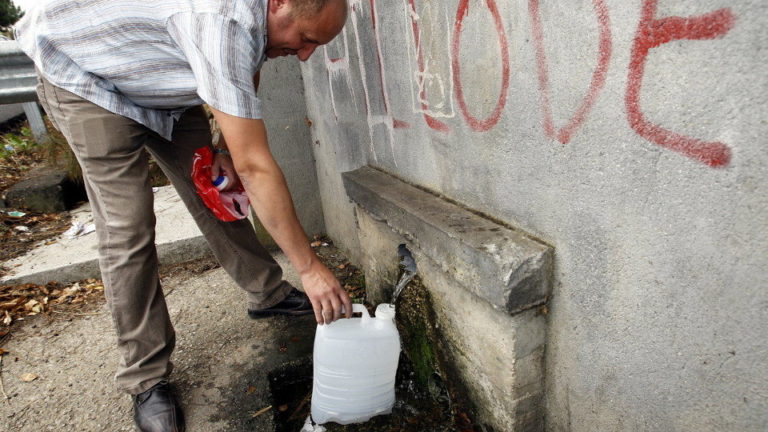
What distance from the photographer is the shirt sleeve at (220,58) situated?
4.28ft

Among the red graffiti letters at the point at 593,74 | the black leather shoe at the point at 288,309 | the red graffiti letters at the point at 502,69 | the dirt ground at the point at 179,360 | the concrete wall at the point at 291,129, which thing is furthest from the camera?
the concrete wall at the point at 291,129

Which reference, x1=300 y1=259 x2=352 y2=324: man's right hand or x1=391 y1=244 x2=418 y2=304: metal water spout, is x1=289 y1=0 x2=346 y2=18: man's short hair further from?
x1=391 y1=244 x2=418 y2=304: metal water spout

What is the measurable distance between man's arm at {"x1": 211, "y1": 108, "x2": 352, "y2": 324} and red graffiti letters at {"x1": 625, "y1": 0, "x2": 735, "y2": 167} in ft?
3.39

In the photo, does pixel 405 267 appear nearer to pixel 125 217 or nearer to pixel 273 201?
pixel 273 201

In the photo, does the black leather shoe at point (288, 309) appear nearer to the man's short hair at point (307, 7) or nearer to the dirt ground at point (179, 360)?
the dirt ground at point (179, 360)

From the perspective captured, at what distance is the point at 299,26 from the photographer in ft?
4.85

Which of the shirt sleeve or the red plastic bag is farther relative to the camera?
the red plastic bag

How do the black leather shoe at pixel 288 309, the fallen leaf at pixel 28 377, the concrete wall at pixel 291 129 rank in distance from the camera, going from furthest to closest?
the concrete wall at pixel 291 129
the black leather shoe at pixel 288 309
the fallen leaf at pixel 28 377

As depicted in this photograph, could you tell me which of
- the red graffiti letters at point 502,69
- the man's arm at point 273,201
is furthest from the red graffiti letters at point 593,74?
the man's arm at point 273,201

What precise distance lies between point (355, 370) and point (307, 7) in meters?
1.43

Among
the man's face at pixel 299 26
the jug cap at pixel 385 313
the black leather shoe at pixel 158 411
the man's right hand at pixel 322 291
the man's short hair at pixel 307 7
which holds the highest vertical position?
the man's short hair at pixel 307 7

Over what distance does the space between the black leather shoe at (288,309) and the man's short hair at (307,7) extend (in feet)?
5.41

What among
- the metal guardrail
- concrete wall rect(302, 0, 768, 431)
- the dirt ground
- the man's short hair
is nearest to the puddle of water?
the dirt ground

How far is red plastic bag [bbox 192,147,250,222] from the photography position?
2039mm
